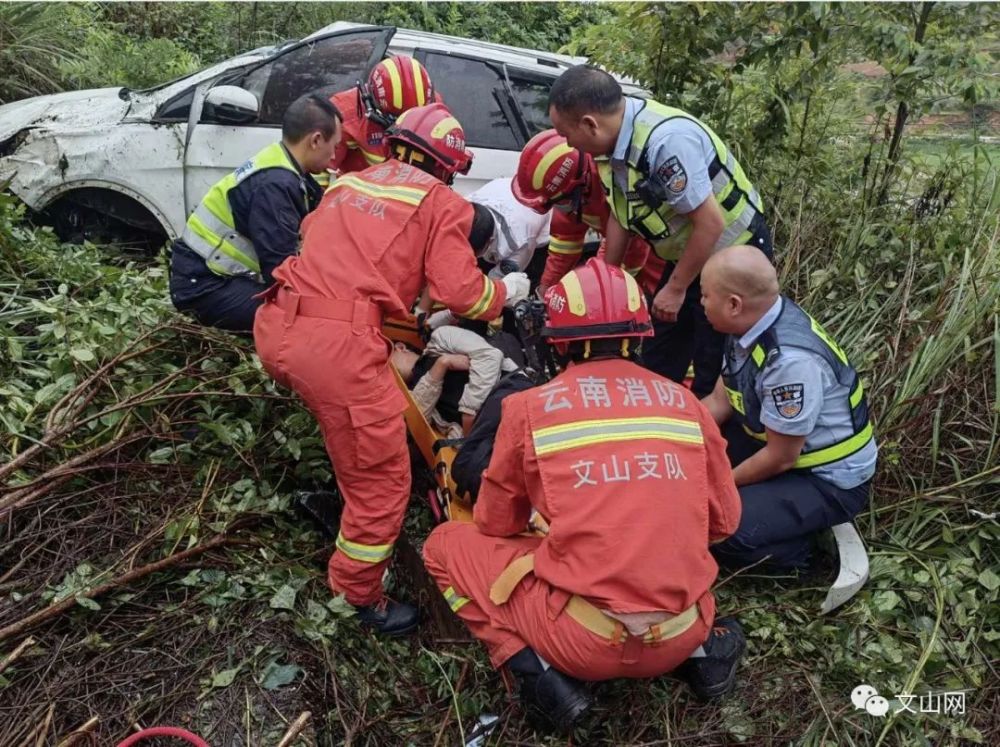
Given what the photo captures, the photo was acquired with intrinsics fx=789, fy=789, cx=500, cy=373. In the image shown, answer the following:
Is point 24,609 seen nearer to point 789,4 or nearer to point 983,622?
point 983,622

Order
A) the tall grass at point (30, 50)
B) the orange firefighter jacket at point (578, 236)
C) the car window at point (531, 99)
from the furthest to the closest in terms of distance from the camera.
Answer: the tall grass at point (30, 50) → the car window at point (531, 99) → the orange firefighter jacket at point (578, 236)

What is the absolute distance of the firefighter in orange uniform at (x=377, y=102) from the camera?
14.4 ft

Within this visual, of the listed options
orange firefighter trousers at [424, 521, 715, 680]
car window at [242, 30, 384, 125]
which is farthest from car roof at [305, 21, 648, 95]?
orange firefighter trousers at [424, 521, 715, 680]

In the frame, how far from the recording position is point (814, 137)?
496cm

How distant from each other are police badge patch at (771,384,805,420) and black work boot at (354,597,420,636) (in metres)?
1.56

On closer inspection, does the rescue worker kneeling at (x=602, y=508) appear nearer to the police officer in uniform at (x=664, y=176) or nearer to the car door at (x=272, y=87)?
the police officer in uniform at (x=664, y=176)

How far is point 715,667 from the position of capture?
252 cm

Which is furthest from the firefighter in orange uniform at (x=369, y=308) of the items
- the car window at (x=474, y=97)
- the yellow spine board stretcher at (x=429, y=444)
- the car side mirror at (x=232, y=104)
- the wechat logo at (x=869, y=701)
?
the car window at (x=474, y=97)

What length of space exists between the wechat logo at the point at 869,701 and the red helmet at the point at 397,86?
3.54m

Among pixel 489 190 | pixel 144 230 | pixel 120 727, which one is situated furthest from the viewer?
pixel 144 230

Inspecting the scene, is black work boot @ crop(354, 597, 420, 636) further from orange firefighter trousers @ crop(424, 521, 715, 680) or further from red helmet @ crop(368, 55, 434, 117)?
red helmet @ crop(368, 55, 434, 117)

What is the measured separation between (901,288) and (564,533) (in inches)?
114

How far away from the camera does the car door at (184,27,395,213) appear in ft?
15.5

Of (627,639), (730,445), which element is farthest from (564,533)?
(730,445)
